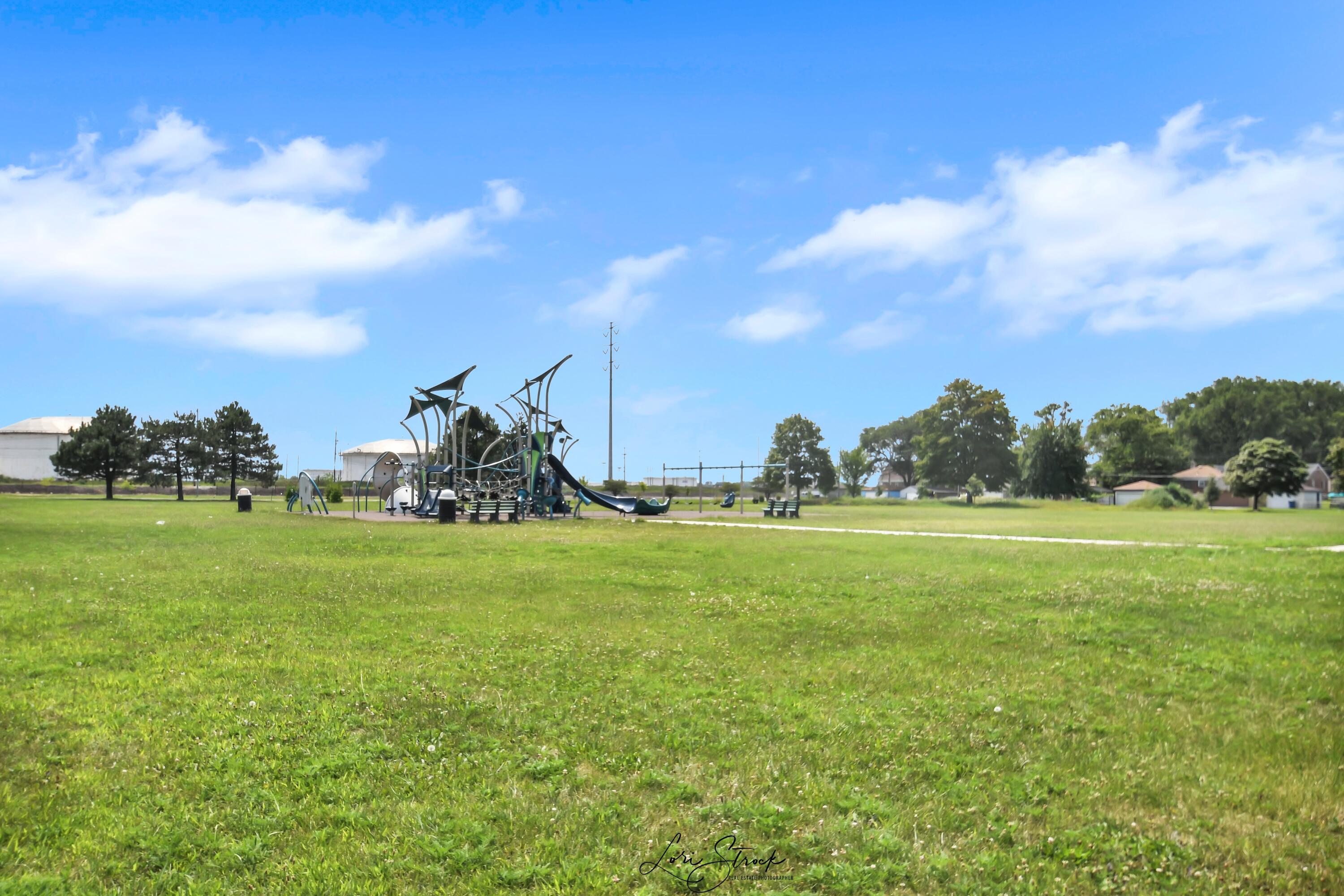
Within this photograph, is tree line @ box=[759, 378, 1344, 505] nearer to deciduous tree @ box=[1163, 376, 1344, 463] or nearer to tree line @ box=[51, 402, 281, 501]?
deciduous tree @ box=[1163, 376, 1344, 463]

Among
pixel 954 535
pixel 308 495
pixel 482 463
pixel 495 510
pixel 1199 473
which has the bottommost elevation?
pixel 954 535

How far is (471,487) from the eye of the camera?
41188mm

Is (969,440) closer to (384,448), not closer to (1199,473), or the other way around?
(1199,473)

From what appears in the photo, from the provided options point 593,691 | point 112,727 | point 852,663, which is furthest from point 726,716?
point 112,727

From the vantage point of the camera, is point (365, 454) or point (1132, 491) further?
point (365, 454)

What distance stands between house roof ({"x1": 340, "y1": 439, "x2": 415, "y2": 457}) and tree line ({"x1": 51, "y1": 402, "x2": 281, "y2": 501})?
27.2m

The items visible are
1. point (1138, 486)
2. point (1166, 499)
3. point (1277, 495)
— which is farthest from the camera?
point (1138, 486)

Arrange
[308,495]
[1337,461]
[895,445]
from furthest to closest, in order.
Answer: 1. [895,445]
2. [1337,461]
3. [308,495]

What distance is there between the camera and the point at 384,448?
337 ft

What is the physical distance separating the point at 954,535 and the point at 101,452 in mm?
58431

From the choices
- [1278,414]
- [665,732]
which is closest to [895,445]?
[1278,414]

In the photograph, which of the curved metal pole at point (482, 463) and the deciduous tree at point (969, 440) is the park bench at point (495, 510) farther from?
the deciduous tree at point (969, 440)

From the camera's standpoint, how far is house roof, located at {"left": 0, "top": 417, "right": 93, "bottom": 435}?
325ft

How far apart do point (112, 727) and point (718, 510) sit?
47.4 m
